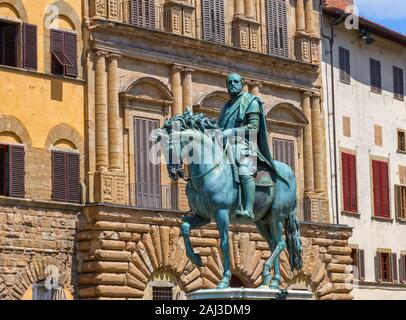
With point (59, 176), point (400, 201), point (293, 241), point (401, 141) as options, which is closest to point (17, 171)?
point (59, 176)

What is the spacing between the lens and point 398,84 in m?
48.8

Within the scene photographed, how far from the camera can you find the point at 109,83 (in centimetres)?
3684

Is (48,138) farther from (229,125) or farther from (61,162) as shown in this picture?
(229,125)

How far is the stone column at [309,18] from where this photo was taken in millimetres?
43688

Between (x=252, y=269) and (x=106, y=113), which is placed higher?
(x=106, y=113)

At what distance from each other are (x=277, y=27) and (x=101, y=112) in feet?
27.8

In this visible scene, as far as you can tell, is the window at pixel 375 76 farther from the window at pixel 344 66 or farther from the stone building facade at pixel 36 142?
the stone building facade at pixel 36 142

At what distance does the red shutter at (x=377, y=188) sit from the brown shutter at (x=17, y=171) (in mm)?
15694

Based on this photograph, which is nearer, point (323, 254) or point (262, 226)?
point (262, 226)

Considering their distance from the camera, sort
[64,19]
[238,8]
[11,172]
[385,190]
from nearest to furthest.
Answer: [11,172]
[64,19]
[238,8]
[385,190]

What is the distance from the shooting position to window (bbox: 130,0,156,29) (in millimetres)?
37688

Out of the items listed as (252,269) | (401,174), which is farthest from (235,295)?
(401,174)

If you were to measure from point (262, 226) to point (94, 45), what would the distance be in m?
15.9

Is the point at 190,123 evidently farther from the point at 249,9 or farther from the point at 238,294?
the point at 249,9
